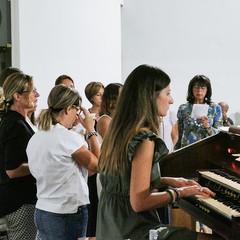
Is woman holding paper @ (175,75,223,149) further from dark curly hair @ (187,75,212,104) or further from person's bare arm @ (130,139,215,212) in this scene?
person's bare arm @ (130,139,215,212)

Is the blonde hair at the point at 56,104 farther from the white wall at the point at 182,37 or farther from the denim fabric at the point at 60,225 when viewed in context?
the white wall at the point at 182,37

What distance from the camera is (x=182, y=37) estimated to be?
8.00m

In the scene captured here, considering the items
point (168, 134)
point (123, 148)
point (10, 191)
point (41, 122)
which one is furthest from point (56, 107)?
point (168, 134)

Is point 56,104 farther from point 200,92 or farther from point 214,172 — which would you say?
point 200,92

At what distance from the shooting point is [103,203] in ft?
7.78

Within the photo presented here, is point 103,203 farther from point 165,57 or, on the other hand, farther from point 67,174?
point 165,57

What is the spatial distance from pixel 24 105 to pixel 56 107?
39cm

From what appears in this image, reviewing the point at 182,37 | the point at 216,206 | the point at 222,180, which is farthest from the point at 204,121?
the point at 182,37

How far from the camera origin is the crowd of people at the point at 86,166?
2189 millimetres

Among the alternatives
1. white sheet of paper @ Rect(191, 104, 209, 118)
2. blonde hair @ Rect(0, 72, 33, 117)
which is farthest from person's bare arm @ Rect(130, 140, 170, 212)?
white sheet of paper @ Rect(191, 104, 209, 118)

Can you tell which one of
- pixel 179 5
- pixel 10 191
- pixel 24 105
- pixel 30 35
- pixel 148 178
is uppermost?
pixel 179 5

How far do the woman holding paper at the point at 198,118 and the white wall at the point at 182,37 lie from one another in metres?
2.95

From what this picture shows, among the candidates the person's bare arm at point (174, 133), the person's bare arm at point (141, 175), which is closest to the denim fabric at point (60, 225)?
the person's bare arm at point (141, 175)

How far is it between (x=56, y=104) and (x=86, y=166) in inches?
15.4
